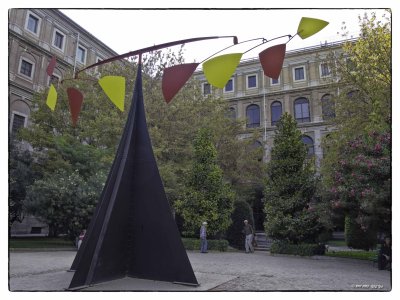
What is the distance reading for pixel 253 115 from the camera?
22.2m

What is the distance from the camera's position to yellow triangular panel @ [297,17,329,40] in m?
3.75

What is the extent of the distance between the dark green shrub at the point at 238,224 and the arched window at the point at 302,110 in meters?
8.69

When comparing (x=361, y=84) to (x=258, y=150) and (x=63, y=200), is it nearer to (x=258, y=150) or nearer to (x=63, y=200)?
(x=258, y=150)

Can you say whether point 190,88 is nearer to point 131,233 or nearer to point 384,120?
point 384,120

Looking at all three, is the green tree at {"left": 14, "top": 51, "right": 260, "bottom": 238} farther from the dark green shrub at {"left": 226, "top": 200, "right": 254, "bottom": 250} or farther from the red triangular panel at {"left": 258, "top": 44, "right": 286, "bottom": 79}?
the red triangular panel at {"left": 258, "top": 44, "right": 286, "bottom": 79}

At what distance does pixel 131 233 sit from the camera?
5793 mm

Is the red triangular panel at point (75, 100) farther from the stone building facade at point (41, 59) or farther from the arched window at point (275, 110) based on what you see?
the arched window at point (275, 110)

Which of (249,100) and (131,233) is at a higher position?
(249,100)

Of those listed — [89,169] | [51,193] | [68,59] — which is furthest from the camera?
[68,59]

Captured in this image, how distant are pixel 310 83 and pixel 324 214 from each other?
40.6ft

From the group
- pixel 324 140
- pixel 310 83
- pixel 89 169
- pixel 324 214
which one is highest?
pixel 310 83

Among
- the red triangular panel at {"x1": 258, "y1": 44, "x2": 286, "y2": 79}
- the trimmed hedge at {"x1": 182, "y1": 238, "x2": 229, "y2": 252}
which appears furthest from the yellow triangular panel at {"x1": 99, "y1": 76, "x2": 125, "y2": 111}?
the trimmed hedge at {"x1": 182, "y1": 238, "x2": 229, "y2": 252}

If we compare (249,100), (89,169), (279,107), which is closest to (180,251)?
(89,169)

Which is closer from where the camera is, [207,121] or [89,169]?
[89,169]
